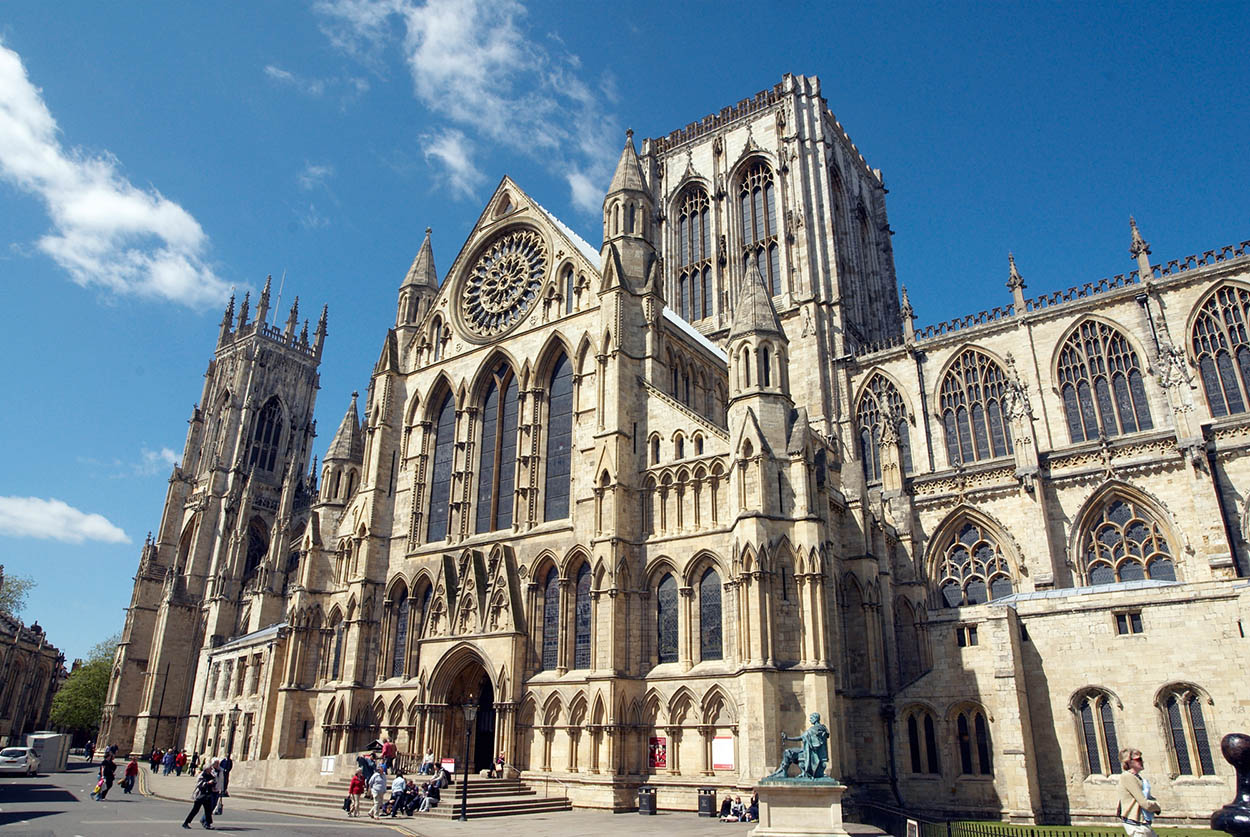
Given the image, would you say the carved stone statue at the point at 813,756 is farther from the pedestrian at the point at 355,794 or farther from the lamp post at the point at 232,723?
the lamp post at the point at 232,723

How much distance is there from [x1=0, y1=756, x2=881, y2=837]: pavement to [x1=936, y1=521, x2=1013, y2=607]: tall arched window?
51.9 ft

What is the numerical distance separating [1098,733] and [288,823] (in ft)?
75.7

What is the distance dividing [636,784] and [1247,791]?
73.1ft

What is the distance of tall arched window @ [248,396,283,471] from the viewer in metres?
75.9

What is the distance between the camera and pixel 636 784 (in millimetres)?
24688

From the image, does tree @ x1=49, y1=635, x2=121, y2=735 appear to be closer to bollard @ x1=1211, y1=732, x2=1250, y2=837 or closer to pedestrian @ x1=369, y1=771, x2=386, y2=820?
pedestrian @ x1=369, y1=771, x2=386, y2=820

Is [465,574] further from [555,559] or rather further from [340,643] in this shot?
[340,643]

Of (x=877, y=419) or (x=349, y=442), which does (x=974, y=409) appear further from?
(x=349, y=442)

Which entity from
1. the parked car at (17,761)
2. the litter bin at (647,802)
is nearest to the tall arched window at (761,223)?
the litter bin at (647,802)

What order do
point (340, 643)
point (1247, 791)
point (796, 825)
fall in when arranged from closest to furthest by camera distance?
1. point (1247, 791)
2. point (796, 825)
3. point (340, 643)

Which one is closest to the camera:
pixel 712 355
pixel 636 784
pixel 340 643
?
pixel 636 784

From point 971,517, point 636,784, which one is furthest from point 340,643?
point 971,517

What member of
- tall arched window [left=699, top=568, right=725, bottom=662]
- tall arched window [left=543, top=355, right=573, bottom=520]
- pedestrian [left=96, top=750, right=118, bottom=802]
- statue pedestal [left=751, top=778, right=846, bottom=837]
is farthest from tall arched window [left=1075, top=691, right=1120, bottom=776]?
pedestrian [left=96, top=750, right=118, bottom=802]

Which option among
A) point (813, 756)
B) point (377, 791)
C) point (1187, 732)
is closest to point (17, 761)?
point (377, 791)
